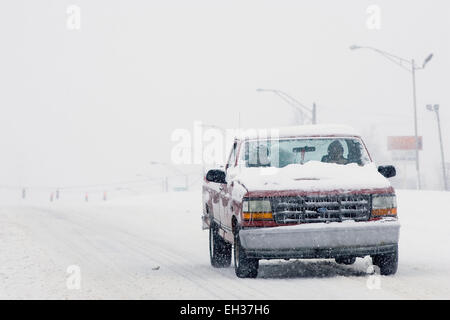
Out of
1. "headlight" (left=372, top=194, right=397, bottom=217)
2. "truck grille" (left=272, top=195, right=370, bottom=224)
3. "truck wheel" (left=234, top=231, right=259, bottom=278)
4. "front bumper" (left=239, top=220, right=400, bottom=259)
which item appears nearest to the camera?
"front bumper" (left=239, top=220, right=400, bottom=259)

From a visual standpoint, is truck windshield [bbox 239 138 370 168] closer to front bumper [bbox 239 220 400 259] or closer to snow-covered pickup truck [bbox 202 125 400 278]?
snow-covered pickup truck [bbox 202 125 400 278]

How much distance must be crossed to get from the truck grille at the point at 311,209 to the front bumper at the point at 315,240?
109 millimetres

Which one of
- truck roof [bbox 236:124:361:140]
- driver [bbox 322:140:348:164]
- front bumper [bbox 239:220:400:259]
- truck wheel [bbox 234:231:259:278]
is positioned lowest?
truck wheel [bbox 234:231:259:278]

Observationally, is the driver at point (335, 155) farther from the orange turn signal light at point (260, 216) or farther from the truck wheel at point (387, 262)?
the orange turn signal light at point (260, 216)

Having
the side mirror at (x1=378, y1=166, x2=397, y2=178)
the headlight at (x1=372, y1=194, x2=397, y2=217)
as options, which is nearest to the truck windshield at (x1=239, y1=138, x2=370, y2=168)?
the side mirror at (x1=378, y1=166, x2=397, y2=178)

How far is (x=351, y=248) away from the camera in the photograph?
9156mm

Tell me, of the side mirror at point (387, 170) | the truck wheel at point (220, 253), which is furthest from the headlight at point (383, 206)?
the truck wheel at point (220, 253)

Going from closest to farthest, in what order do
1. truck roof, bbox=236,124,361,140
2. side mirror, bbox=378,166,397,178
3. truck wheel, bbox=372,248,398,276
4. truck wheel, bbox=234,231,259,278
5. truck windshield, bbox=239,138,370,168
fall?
truck wheel, bbox=234,231,259,278 → truck wheel, bbox=372,248,398,276 → side mirror, bbox=378,166,397,178 → truck windshield, bbox=239,138,370,168 → truck roof, bbox=236,124,361,140

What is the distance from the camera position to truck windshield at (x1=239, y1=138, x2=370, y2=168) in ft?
34.6

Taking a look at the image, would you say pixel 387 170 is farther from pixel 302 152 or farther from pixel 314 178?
pixel 314 178

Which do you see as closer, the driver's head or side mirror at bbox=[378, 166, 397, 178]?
side mirror at bbox=[378, 166, 397, 178]
